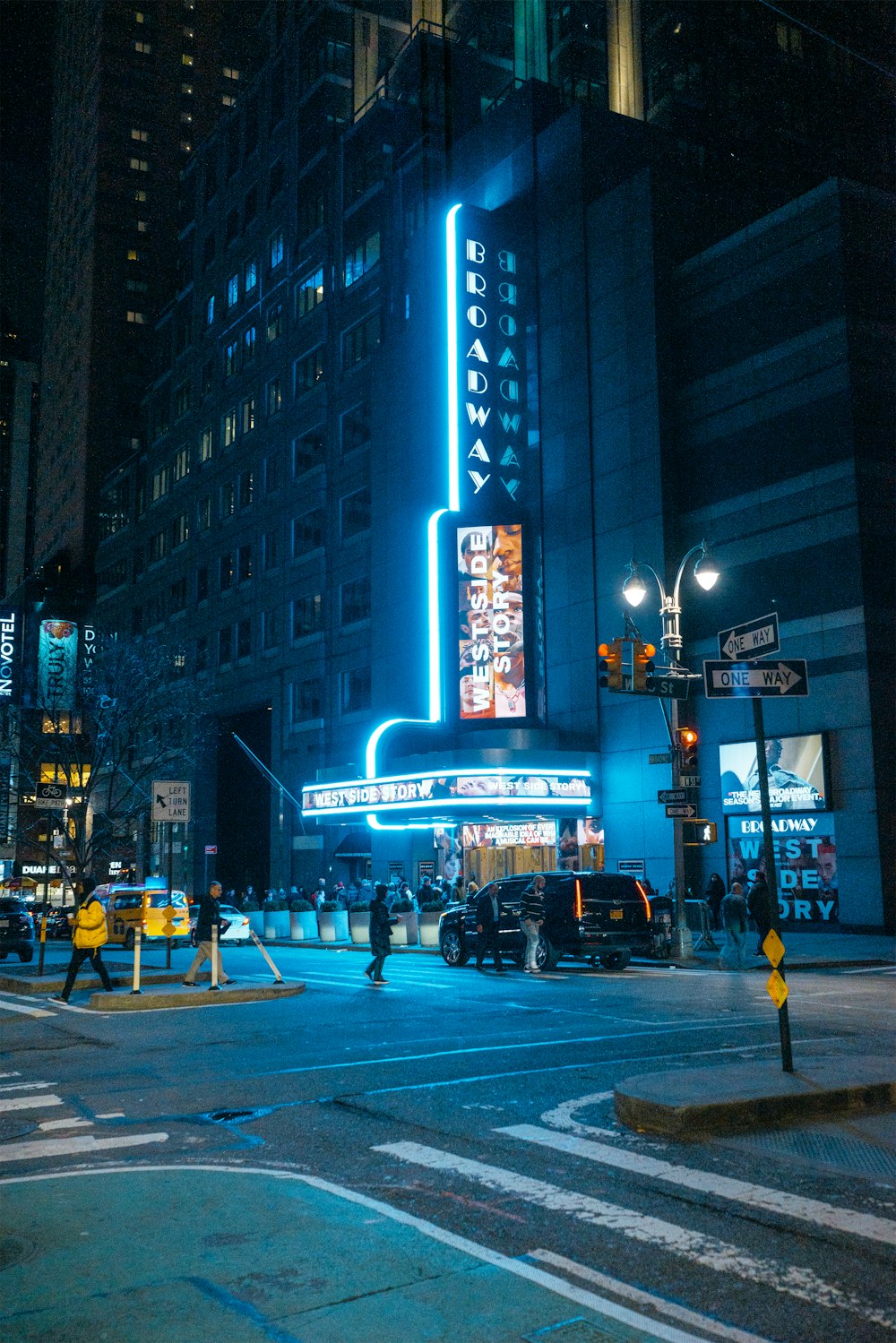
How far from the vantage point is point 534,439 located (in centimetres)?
4303

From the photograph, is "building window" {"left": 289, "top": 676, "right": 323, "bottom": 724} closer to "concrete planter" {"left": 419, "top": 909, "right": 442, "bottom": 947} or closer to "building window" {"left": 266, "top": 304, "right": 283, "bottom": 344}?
"building window" {"left": 266, "top": 304, "right": 283, "bottom": 344}

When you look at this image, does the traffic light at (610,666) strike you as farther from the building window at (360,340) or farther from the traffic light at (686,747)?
the building window at (360,340)

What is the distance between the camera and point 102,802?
82000mm

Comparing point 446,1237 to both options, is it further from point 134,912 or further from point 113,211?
point 113,211

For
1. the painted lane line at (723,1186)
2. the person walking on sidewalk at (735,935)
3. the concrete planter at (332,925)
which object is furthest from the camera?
the concrete planter at (332,925)

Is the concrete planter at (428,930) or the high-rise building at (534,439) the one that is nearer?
the concrete planter at (428,930)

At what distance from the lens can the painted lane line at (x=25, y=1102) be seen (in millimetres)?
9812

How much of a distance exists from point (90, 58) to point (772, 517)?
125 meters

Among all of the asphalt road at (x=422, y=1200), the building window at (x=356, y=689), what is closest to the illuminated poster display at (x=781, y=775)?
the asphalt road at (x=422, y=1200)

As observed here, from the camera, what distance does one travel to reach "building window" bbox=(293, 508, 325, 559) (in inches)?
2260

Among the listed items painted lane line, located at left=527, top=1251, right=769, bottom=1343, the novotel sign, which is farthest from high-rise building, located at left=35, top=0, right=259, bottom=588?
painted lane line, located at left=527, top=1251, right=769, bottom=1343

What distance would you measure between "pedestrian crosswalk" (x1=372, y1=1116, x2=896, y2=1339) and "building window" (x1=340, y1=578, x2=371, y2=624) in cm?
4478

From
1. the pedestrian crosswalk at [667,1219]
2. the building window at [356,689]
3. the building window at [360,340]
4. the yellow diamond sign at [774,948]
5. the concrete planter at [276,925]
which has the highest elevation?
the building window at [360,340]

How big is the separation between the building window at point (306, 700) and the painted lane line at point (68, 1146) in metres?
46.8
